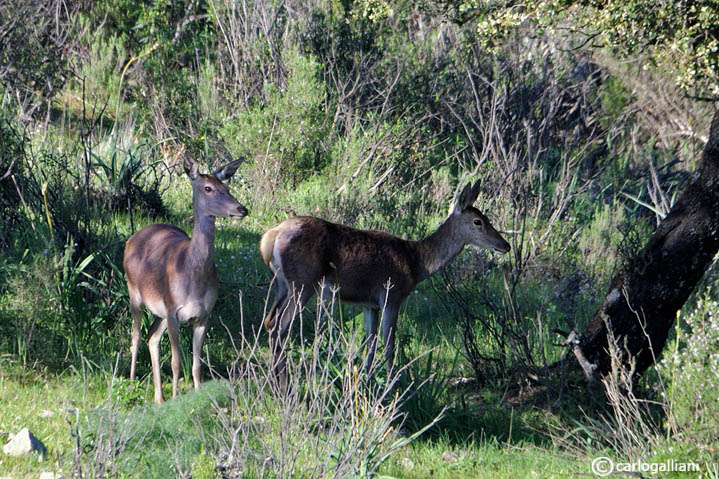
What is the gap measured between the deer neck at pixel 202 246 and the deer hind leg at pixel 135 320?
641 millimetres

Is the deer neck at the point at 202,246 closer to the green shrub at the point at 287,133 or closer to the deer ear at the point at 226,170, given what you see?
the deer ear at the point at 226,170

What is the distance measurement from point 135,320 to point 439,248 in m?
2.79

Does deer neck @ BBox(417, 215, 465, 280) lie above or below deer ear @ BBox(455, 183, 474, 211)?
below

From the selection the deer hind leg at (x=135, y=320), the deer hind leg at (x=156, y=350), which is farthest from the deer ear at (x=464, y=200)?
the deer hind leg at (x=135, y=320)

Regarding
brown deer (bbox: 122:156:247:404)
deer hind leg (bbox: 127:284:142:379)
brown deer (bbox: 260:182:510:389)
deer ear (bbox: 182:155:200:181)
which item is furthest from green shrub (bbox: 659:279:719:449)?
deer hind leg (bbox: 127:284:142:379)

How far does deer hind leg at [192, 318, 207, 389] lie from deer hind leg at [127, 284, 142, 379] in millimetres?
496

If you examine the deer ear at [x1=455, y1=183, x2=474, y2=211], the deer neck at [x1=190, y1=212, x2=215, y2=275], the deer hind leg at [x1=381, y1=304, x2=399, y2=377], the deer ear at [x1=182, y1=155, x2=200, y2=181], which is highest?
the deer ear at [x1=182, y1=155, x2=200, y2=181]

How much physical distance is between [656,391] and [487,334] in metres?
1.59

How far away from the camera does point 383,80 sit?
46.3 feet

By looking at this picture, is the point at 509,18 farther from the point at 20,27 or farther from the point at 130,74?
the point at 130,74

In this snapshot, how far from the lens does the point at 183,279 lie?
6504 mm

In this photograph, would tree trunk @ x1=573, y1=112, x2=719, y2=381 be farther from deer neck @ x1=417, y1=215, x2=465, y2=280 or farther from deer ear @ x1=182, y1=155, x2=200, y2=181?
deer ear @ x1=182, y1=155, x2=200, y2=181

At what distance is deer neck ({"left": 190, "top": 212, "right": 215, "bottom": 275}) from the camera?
6.50 meters

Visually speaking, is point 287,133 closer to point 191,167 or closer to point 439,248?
point 439,248
